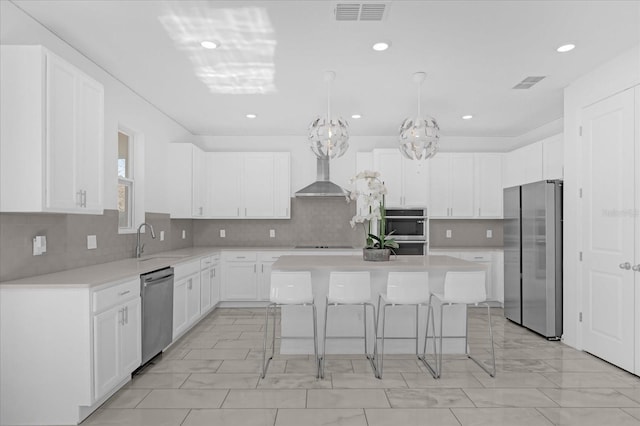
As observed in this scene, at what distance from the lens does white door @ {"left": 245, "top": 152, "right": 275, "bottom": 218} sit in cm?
661

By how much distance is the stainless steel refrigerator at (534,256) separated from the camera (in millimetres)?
4598

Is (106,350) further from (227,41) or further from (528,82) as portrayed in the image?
(528,82)

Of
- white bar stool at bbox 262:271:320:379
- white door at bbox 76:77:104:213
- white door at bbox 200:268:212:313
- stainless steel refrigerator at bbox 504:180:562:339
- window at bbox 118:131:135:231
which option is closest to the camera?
white door at bbox 76:77:104:213

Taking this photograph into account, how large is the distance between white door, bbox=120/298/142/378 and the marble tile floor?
192mm

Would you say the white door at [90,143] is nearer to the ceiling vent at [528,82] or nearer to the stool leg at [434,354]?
the stool leg at [434,354]

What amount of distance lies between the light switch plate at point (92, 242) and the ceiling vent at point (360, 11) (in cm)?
286

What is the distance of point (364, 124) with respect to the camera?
6164mm

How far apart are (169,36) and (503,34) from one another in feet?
8.55

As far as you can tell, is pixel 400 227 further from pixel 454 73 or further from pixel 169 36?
pixel 169 36

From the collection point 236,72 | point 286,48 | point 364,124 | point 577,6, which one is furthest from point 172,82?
point 577,6

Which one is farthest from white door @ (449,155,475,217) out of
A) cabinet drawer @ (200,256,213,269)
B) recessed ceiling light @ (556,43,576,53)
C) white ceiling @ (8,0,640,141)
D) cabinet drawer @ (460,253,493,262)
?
cabinet drawer @ (200,256,213,269)

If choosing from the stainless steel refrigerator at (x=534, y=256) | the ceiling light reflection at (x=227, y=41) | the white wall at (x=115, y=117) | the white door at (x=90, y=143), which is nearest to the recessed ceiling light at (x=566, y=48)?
the stainless steel refrigerator at (x=534, y=256)

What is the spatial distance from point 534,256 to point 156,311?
4.18 meters

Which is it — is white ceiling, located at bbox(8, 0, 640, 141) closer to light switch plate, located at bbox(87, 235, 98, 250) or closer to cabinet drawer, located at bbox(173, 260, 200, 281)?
light switch plate, located at bbox(87, 235, 98, 250)
